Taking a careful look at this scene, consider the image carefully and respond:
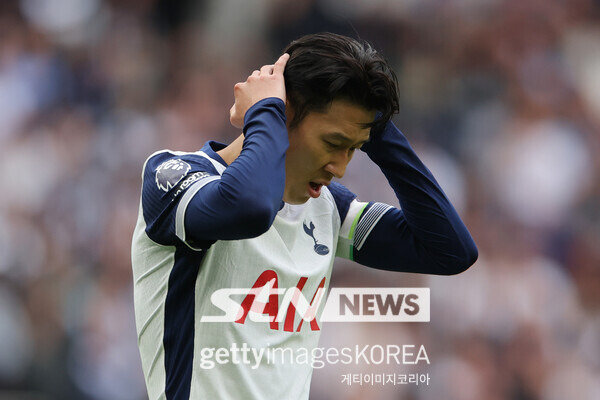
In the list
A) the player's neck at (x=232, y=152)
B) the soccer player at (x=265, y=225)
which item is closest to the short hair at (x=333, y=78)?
the soccer player at (x=265, y=225)

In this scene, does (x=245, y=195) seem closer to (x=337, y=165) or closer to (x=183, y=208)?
(x=183, y=208)

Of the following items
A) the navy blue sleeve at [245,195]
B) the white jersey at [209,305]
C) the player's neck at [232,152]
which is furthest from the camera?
the player's neck at [232,152]

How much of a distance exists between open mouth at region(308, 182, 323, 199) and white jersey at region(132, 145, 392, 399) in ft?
0.25

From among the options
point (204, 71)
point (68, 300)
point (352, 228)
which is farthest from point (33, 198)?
point (352, 228)

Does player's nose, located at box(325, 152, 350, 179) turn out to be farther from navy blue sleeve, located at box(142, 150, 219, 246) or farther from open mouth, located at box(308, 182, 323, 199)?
navy blue sleeve, located at box(142, 150, 219, 246)

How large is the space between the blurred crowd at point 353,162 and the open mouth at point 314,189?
45.7 inches

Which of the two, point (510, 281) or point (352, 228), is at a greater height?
point (352, 228)

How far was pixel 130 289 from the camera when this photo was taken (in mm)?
2459

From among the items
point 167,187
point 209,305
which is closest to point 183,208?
point 167,187

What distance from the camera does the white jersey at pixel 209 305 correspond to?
1.13 m

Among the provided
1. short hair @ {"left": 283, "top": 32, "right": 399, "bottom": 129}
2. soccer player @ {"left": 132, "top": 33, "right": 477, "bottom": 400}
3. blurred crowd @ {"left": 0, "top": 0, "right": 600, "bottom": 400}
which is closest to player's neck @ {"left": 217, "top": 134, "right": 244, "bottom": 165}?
soccer player @ {"left": 132, "top": 33, "right": 477, "bottom": 400}

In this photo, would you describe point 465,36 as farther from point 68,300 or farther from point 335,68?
point 68,300

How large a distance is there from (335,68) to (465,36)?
141cm

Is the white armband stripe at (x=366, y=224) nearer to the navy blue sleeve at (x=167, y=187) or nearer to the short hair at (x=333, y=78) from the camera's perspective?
the short hair at (x=333, y=78)
